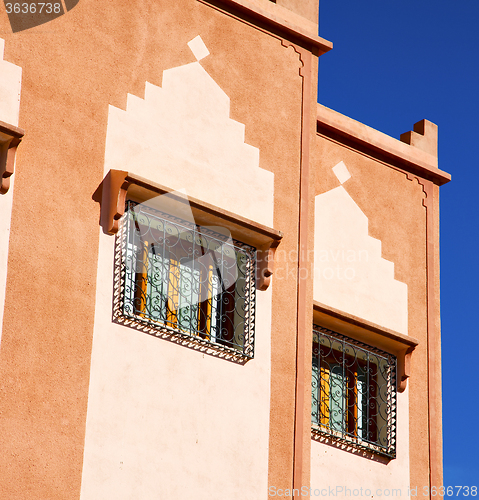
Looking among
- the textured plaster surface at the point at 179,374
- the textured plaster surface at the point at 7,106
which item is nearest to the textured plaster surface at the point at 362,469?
the textured plaster surface at the point at 179,374

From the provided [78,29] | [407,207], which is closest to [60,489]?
[78,29]

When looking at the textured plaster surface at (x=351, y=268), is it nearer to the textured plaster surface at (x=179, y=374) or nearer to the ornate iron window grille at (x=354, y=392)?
the ornate iron window grille at (x=354, y=392)

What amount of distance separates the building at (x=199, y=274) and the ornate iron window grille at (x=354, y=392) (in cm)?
3

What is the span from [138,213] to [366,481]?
3950mm

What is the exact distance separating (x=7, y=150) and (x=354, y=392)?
4984 mm

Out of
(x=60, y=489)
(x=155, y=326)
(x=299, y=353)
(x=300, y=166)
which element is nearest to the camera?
(x=60, y=489)

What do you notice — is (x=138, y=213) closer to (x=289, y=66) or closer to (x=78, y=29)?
(x=78, y=29)

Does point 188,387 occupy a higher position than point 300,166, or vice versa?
point 300,166

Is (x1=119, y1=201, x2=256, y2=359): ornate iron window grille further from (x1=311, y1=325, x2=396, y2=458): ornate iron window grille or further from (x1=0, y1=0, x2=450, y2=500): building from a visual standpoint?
(x1=311, y1=325, x2=396, y2=458): ornate iron window grille

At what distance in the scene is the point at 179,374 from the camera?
8.78 meters

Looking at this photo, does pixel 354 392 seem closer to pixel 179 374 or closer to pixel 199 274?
pixel 199 274

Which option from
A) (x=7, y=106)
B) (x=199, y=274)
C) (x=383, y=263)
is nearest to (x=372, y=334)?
(x=383, y=263)

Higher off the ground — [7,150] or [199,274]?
[7,150]

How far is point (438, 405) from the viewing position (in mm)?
11398
